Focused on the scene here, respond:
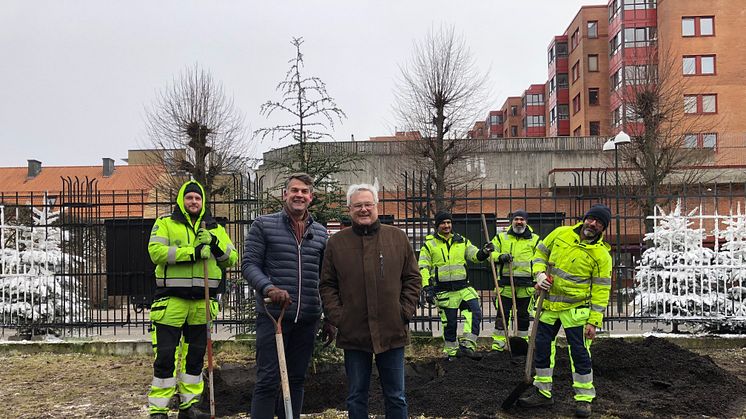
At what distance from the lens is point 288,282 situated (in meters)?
4.60

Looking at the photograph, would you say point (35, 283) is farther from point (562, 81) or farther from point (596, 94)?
point (562, 81)

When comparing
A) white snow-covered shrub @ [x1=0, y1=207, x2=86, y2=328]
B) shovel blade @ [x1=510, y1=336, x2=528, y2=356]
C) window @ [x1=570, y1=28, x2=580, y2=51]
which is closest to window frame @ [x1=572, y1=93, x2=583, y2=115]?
window @ [x1=570, y1=28, x2=580, y2=51]

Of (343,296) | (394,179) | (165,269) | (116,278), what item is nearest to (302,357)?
(343,296)

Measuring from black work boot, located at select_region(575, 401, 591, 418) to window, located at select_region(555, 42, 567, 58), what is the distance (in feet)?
159

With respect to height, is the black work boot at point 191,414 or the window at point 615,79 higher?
the window at point 615,79

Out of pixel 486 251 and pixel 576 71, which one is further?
pixel 576 71

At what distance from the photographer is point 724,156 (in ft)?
102

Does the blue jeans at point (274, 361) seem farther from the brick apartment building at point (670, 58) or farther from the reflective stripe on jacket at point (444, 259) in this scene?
the brick apartment building at point (670, 58)

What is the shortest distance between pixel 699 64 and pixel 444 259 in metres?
35.8

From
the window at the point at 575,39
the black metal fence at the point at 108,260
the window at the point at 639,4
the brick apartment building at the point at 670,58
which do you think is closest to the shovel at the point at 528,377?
the black metal fence at the point at 108,260

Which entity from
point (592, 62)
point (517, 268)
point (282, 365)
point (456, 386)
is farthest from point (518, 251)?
point (592, 62)

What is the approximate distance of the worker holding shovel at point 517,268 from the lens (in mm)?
8609

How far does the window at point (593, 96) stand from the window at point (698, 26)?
8252 millimetres

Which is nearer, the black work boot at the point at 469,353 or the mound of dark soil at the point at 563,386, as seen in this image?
the mound of dark soil at the point at 563,386
